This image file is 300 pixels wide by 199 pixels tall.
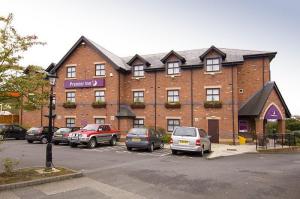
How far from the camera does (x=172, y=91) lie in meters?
27.4

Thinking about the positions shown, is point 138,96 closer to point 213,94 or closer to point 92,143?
point 213,94

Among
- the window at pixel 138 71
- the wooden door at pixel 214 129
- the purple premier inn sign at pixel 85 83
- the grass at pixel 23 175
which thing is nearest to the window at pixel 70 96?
the purple premier inn sign at pixel 85 83

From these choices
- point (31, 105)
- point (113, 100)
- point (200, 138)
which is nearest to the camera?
point (31, 105)

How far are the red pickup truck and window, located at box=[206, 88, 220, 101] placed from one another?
947 cm

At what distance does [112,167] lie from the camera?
12.6 meters

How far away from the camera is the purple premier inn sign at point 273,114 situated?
2491cm

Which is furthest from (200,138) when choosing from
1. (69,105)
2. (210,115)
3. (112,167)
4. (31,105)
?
(69,105)

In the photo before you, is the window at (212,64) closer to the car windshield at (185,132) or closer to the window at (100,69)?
the car windshield at (185,132)

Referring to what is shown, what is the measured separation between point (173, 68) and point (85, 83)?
30.8ft

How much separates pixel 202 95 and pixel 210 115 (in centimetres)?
198

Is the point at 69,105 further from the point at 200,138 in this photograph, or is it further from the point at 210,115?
the point at 200,138

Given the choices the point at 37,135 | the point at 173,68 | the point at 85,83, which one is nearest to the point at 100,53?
the point at 85,83

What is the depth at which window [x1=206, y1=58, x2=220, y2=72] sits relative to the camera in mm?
25562

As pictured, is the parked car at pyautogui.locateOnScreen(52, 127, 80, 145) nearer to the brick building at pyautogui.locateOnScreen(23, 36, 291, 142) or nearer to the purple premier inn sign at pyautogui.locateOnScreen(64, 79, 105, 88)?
the brick building at pyautogui.locateOnScreen(23, 36, 291, 142)
